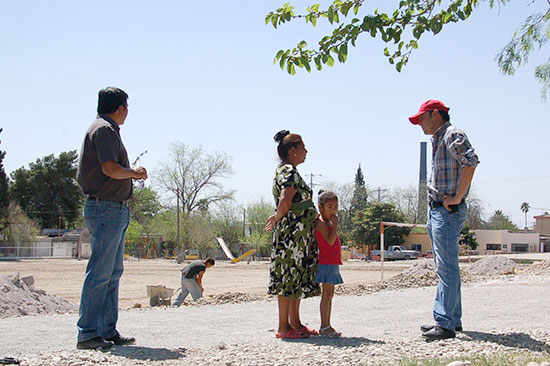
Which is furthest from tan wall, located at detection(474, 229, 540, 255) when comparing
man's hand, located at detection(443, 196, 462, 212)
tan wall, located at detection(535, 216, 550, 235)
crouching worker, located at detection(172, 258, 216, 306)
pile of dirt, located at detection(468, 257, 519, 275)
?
man's hand, located at detection(443, 196, 462, 212)

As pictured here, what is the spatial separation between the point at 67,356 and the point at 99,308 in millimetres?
569

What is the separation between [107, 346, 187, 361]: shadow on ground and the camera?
4.48 meters

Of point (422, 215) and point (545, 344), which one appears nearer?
point (545, 344)

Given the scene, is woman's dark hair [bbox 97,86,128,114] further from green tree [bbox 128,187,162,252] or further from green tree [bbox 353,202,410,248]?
green tree [bbox 128,187,162,252]

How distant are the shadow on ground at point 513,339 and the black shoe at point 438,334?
0.13 m

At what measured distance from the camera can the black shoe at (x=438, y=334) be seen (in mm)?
5074

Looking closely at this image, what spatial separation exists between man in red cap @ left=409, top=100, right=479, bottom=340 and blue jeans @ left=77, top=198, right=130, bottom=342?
263 cm

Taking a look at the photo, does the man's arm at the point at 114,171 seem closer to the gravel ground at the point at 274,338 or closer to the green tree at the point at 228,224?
the gravel ground at the point at 274,338

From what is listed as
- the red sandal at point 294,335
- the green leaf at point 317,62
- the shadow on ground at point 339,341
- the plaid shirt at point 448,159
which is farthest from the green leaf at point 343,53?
the red sandal at point 294,335

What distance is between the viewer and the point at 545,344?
486 centimetres

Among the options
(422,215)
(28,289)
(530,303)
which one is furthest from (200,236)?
(530,303)

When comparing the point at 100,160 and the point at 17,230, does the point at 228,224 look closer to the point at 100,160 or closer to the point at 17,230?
the point at 17,230

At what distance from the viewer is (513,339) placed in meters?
5.05

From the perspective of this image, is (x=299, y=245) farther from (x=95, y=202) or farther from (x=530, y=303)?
(x=530, y=303)
